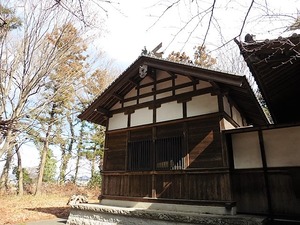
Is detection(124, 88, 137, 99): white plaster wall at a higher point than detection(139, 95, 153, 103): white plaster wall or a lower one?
higher

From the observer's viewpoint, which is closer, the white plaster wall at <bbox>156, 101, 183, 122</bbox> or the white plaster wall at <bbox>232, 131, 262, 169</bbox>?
the white plaster wall at <bbox>232, 131, 262, 169</bbox>

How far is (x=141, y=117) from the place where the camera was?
8.36 metres

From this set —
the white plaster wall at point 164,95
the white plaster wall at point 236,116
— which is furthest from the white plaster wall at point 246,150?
the white plaster wall at point 164,95

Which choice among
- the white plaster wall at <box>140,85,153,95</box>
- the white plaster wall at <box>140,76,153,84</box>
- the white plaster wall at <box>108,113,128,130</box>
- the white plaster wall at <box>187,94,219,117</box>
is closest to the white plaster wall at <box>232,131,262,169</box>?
the white plaster wall at <box>187,94,219,117</box>

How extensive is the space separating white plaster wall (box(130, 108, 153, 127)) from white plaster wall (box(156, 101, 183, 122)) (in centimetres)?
35

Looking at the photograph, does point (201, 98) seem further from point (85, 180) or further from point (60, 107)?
point (85, 180)

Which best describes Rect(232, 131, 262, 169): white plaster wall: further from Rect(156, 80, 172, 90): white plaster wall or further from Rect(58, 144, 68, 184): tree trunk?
Rect(58, 144, 68, 184): tree trunk

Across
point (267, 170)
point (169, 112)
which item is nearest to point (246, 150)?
point (267, 170)

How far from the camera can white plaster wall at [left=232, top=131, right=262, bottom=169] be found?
6.37 metres

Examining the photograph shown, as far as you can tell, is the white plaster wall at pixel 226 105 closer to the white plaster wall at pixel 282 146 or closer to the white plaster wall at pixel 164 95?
the white plaster wall at pixel 282 146

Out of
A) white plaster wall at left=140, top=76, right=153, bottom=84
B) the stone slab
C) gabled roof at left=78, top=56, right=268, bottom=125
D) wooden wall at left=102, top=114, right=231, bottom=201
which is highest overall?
white plaster wall at left=140, top=76, right=153, bottom=84

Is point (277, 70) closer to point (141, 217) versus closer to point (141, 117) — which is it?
point (141, 117)

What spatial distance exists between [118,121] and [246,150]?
4788 millimetres

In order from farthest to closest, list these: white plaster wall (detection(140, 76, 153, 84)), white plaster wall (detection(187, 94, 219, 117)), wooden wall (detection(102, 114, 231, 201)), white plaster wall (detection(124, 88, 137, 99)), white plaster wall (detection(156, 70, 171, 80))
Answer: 1. white plaster wall (detection(124, 88, 137, 99))
2. white plaster wall (detection(140, 76, 153, 84))
3. white plaster wall (detection(156, 70, 171, 80))
4. white plaster wall (detection(187, 94, 219, 117))
5. wooden wall (detection(102, 114, 231, 201))
